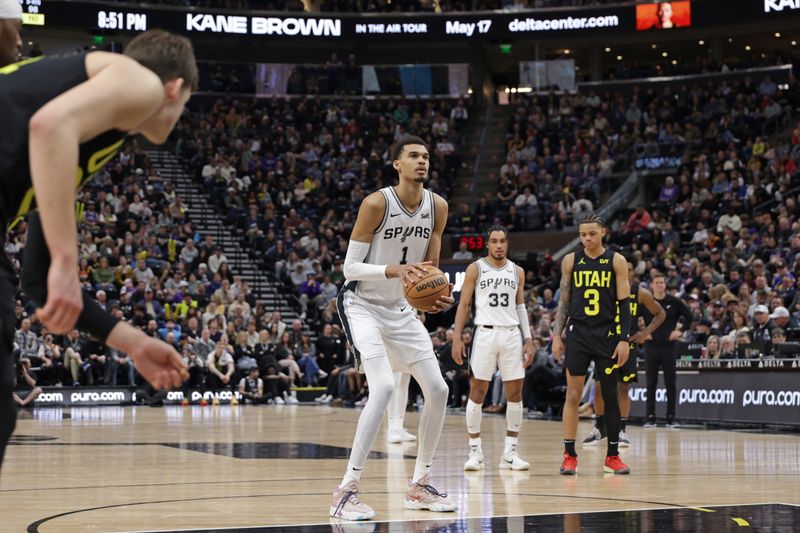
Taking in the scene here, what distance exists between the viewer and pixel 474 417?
10.8 meters

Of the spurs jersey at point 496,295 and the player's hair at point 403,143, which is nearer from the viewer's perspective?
the player's hair at point 403,143

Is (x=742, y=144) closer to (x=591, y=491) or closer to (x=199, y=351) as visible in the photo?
(x=199, y=351)

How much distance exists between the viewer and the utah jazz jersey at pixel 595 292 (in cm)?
1044

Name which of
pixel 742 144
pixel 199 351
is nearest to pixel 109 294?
pixel 199 351

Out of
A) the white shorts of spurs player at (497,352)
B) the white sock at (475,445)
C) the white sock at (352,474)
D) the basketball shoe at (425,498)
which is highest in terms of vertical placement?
the white shorts of spurs player at (497,352)

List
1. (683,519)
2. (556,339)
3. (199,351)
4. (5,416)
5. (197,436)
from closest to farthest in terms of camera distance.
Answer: (5,416), (683,519), (556,339), (197,436), (199,351)

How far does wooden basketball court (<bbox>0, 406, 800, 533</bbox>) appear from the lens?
6910 mm

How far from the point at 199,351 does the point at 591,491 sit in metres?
17.1

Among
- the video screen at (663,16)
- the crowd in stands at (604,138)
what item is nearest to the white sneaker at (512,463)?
the crowd in stands at (604,138)

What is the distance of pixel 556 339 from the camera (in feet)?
36.0

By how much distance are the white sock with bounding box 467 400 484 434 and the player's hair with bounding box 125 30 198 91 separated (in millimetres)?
7386

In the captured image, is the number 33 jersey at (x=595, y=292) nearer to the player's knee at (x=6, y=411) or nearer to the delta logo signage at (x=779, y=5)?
the player's knee at (x=6, y=411)

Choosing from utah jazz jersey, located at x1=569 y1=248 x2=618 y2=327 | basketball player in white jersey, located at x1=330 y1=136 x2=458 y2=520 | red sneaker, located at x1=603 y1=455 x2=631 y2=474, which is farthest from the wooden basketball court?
utah jazz jersey, located at x1=569 y1=248 x2=618 y2=327

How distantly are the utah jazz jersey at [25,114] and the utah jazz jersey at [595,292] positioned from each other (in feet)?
24.2
